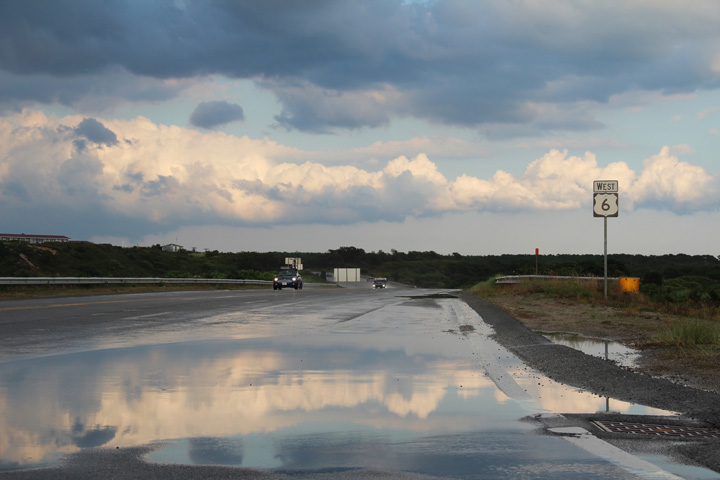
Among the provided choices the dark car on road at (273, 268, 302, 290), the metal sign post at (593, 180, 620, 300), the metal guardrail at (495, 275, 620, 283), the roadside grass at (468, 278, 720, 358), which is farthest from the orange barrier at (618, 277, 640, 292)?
the dark car on road at (273, 268, 302, 290)

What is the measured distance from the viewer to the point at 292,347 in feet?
47.0

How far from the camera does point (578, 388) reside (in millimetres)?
10086

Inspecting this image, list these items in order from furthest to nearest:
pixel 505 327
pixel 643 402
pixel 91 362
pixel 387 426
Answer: pixel 505 327 → pixel 91 362 → pixel 643 402 → pixel 387 426

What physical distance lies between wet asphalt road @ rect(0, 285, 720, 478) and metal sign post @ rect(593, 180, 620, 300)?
18.9ft

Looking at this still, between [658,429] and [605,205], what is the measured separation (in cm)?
2269

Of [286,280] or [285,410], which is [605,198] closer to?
[285,410]

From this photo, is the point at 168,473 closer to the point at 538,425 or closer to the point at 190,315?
the point at 538,425

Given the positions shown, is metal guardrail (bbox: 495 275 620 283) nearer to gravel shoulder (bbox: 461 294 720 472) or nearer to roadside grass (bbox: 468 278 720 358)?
roadside grass (bbox: 468 278 720 358)

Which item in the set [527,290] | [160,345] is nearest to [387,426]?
[160,345]

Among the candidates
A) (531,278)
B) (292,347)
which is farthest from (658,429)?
(531,278)

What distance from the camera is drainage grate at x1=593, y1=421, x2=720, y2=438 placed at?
7233mm

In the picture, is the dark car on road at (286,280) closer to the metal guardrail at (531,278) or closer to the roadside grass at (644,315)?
the metal guardrail at (531,278)

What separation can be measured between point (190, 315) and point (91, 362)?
445 inches

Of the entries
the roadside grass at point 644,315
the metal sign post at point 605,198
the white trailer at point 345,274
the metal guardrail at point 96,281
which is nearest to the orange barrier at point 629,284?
the roadside grass at point 644,315
